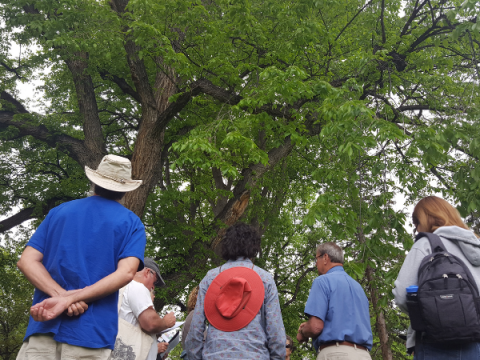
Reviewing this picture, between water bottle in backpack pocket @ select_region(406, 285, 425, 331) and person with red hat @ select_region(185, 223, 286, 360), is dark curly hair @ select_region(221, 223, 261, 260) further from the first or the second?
water bottle in backpack pocket @ select_region(406, 285, 425, 331)

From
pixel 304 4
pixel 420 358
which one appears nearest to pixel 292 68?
pixel 304 4

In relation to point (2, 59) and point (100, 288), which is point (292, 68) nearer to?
point (100, 288)

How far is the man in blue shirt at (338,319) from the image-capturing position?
3256 millimetres

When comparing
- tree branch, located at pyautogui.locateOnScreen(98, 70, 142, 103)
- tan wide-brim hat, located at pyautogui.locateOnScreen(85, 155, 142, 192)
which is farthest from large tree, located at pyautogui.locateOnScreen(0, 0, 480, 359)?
tan wide-brim hat, located at pyautogui.locateOnScreen(85, 155, 142, 192)

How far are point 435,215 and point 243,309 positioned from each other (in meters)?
1.40

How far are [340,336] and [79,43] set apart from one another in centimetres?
695

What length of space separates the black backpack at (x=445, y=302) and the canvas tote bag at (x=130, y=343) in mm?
1848

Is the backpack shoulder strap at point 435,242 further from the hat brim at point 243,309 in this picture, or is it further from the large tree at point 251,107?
the large tree at point 251,107

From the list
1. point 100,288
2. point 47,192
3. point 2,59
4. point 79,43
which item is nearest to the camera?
point 100,288

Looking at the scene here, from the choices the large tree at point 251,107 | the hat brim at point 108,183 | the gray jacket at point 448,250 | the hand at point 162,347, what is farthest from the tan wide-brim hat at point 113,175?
the large tree at point 251,107

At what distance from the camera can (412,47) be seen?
26.1 feet

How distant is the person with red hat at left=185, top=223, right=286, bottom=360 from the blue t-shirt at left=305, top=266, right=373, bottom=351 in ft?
2.41

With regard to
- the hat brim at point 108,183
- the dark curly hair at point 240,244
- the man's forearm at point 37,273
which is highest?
the hat brim at point 108,183

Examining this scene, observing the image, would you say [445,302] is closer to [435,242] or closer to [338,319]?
[435,242]
